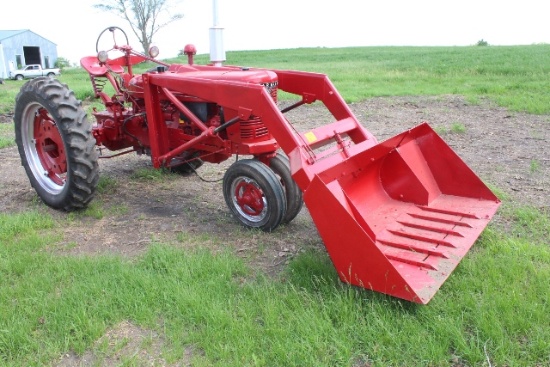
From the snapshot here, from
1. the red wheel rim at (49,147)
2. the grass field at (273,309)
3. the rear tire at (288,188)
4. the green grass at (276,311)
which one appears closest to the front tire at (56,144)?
the red wheel rim at (49,147)

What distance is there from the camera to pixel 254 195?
4309mm

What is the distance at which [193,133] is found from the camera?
193 inches

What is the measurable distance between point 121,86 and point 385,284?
386 centimetres

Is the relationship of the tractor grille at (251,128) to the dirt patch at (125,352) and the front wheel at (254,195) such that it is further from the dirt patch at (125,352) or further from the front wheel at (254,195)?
the dirt patch at (125,352)

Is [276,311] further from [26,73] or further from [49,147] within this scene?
[26,73]

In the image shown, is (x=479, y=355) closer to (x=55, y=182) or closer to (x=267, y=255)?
(x=267, y=255)

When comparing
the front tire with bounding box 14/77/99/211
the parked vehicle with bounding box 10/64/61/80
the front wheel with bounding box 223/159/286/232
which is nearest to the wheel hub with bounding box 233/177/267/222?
the front wheel with bounding box 223/159/286/232

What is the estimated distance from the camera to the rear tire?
4.38m

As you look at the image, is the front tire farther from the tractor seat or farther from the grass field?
the grass field

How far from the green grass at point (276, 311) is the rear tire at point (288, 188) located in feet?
2.26

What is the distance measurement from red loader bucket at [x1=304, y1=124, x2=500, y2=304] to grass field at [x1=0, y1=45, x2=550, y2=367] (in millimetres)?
151

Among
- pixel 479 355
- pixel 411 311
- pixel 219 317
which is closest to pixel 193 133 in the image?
pixel 219 317

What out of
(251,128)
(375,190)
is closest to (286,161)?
(251,128)

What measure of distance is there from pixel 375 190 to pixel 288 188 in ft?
2.38
